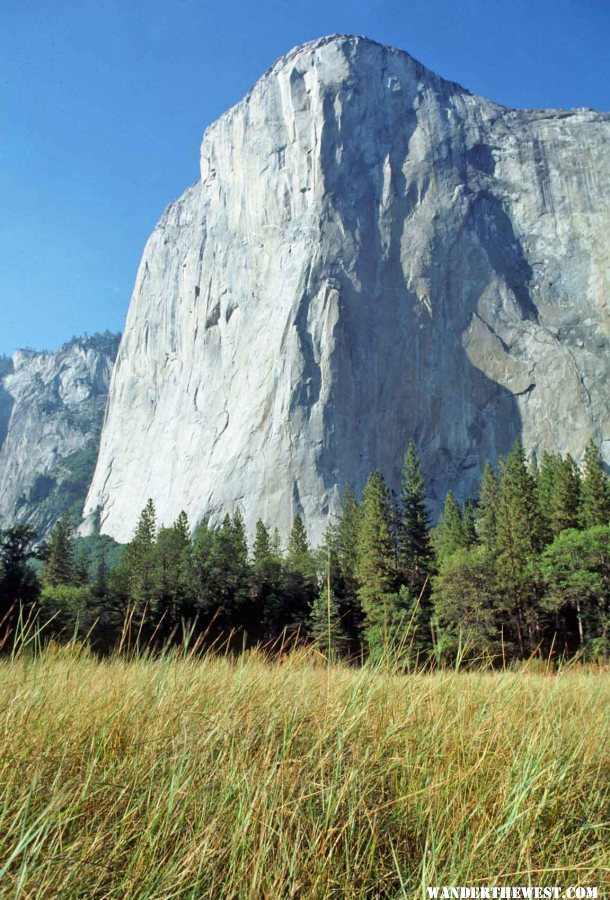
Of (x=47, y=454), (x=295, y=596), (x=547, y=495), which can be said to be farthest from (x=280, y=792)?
(x=47, y=454)

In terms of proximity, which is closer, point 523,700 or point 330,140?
point 523,700

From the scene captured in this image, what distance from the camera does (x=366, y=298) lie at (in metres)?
95.9

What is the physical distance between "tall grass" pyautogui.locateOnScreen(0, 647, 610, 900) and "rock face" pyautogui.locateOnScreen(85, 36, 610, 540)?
76.6m

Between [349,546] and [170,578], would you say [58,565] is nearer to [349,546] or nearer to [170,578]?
[170,578]

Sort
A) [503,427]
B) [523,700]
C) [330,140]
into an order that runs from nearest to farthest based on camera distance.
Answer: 1. [523,700]
2. [503,427]
3. [330,140]

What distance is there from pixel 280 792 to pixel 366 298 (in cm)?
9772

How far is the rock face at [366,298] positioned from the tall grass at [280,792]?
76.6 meters

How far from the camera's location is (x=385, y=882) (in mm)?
2211

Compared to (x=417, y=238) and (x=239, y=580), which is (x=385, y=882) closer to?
(x=239, y=580)

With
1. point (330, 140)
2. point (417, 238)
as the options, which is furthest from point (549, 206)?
point (330, 140)

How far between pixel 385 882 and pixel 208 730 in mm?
1163

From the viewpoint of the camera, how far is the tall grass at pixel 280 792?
2.01 m

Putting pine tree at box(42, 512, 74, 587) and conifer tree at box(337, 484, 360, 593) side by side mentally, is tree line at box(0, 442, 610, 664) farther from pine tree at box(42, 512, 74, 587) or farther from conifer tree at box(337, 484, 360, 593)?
pine tree at box(42, 512, 74, 587)

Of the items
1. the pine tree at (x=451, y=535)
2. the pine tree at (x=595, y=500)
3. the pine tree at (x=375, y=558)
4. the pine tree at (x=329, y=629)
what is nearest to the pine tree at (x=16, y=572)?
the pine tree at (x=329, y=629)
